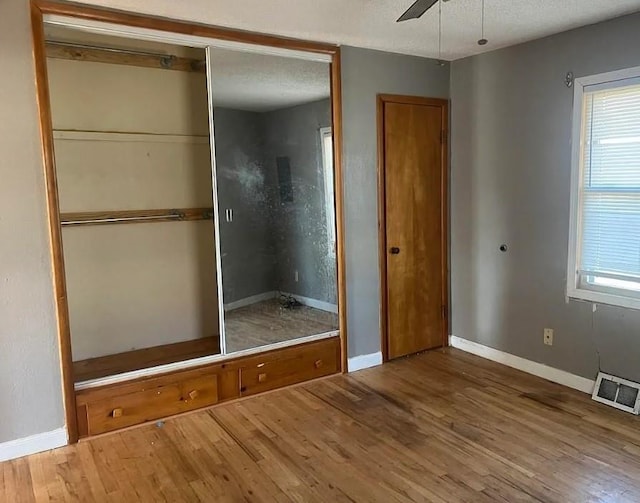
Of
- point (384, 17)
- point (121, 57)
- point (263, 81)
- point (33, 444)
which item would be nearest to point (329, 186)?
point (263, 81)

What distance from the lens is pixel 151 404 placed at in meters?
3.22

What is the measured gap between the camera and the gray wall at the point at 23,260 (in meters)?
2.69

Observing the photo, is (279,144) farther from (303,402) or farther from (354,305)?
(303,402)

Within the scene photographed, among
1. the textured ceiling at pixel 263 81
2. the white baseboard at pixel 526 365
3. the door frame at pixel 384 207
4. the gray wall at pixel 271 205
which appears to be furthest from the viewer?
the door frame at pixel 384 207

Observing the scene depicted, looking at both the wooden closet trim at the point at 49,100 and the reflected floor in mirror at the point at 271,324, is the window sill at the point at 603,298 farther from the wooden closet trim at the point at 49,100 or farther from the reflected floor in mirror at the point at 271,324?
the wooden closet trim at the point at 49,100

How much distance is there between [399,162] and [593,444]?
2.30 m

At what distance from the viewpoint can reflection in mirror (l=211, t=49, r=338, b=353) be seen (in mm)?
3439

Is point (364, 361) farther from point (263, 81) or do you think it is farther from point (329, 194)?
point (263, 81)

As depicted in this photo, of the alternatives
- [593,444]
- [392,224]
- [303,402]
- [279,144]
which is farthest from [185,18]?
[593,444]

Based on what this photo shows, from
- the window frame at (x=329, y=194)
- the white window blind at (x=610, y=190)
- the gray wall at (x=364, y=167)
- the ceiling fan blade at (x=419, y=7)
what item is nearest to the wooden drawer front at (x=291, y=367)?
the gray wall at (x=364, y=167)

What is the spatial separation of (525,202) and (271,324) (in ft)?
6.67

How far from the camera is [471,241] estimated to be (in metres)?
4.32

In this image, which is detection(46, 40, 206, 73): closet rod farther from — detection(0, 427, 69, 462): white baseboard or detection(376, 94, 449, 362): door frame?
detection(0, 427, 69, 462): white baseboard

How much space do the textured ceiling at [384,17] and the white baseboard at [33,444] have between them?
7.67 ft
